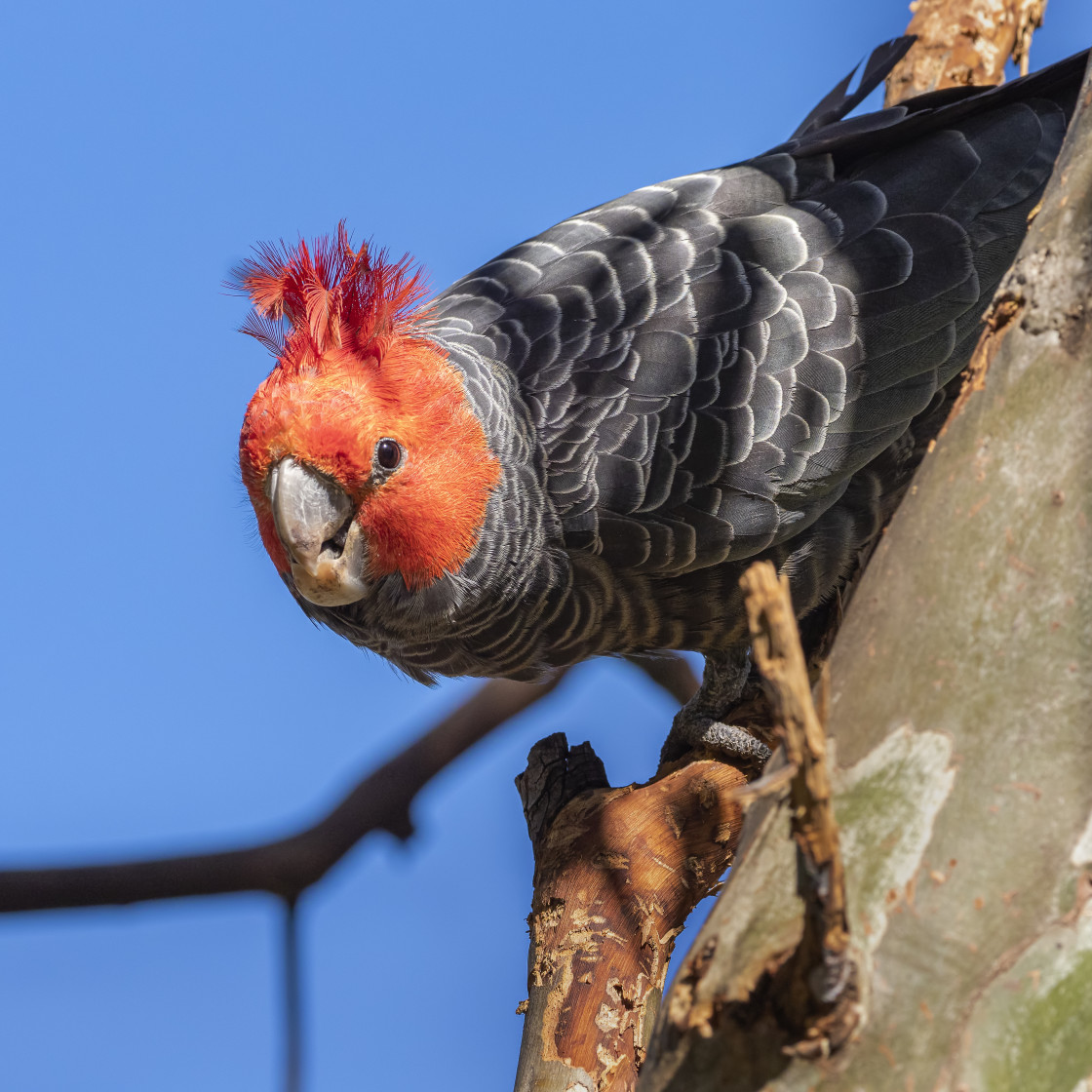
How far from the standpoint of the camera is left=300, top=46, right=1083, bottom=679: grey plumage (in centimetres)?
179

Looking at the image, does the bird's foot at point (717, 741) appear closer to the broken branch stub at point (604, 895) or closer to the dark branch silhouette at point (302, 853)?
the broken branch stub at point (604, 895)

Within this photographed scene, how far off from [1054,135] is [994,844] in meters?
1.59

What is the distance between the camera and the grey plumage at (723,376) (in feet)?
5.88

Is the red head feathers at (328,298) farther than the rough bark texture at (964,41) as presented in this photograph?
No

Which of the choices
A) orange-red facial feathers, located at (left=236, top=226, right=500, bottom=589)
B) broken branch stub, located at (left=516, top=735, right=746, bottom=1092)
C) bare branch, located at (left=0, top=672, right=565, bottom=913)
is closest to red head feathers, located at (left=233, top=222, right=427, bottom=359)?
orange-red facial feathers, located at (left=236, top=226, right=500, bottom=589)

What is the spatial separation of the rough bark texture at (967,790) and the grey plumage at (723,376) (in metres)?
0.82

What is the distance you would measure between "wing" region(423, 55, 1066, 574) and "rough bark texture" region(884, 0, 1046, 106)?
84 cm

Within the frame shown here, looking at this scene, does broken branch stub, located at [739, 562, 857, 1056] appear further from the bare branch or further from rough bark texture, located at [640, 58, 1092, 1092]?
the bare branch

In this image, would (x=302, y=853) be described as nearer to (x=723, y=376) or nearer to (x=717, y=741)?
(x=717, y=741)

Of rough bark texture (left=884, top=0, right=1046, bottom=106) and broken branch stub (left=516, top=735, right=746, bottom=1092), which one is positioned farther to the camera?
rough bark texture (left=884, top=0, right=1046, bottom=106)

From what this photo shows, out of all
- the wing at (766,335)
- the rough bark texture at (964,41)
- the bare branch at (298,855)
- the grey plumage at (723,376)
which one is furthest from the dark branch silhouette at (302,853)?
the rough bark texture at (964,41)

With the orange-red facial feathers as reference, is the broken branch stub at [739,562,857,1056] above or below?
below

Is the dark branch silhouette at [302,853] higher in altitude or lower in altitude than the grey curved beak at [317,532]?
lower

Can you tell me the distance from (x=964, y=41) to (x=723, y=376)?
1.58m
